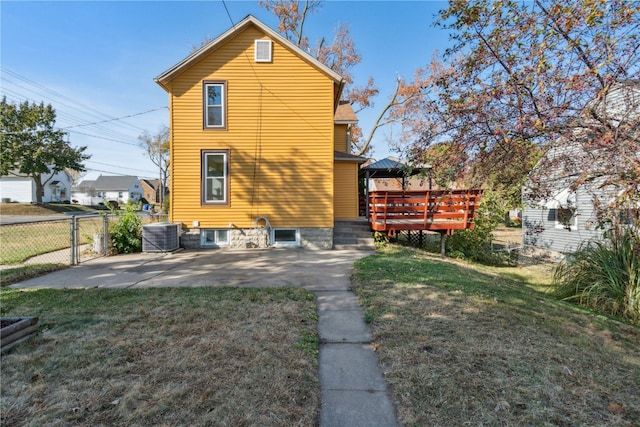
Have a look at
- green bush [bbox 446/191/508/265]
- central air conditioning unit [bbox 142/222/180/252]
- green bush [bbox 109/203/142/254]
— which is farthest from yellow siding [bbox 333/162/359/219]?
green bush [bbox 109/203/142/254]

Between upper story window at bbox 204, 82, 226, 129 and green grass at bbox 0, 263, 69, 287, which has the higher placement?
upper story window at bbox 204, 82, 226, 129

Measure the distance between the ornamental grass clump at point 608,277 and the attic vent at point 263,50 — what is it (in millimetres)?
9783

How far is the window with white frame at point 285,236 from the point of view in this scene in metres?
10.0

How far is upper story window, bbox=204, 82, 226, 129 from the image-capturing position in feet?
32.3

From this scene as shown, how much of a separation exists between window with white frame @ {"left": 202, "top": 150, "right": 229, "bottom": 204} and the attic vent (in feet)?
10.6

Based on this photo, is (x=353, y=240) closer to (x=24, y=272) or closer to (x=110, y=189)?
(x=24, y=272)

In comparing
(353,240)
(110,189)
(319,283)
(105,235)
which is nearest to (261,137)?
(353,240)

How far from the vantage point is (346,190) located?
12492 mm

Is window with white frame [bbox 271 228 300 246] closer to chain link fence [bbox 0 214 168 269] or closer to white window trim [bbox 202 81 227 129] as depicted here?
white window trim [bbox 202 81 227 129]

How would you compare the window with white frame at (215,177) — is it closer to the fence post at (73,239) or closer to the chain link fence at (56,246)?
the chain link fence at (56,246)

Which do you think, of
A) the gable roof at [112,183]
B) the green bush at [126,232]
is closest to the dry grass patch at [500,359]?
the green bush at [126,232]

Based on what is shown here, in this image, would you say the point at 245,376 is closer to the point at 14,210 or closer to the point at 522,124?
the point at 522,124

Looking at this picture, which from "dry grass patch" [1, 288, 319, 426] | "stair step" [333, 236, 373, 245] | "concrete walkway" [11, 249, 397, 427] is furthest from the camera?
"stair step" [333, 236, 373, 245]

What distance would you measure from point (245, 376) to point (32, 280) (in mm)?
5880
